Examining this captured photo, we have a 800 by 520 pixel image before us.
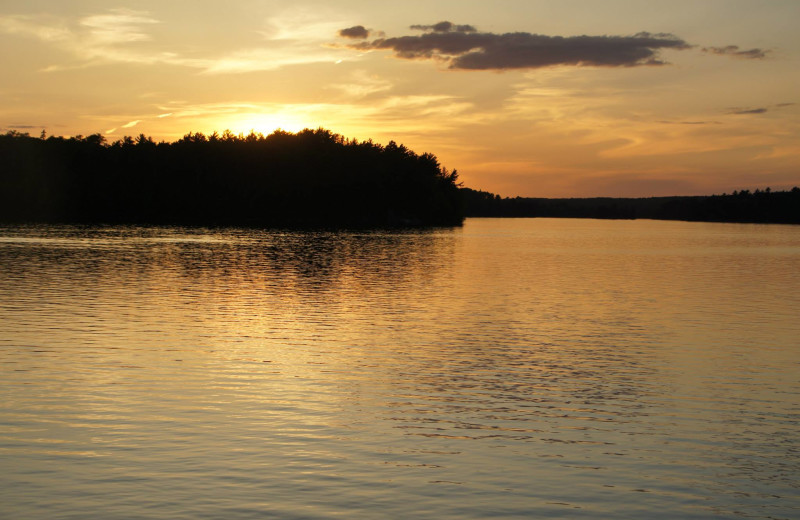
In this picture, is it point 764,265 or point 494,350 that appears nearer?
point 494,350

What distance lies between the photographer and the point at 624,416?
715 inches

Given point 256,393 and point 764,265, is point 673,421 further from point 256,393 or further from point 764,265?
point 764,265

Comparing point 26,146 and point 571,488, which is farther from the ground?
point 26,146

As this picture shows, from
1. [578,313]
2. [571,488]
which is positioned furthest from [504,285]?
[571,488]

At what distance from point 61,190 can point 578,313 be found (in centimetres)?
17479

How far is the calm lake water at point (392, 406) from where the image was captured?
12.9 meters

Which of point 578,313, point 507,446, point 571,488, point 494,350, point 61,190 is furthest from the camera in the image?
point 61,190

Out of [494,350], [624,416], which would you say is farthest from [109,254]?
[624,416]

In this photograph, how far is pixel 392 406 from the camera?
61.4 ft

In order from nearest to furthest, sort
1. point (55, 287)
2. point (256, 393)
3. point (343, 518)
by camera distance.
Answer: point (343, 518) → point (256, 393) → point (55, 287)

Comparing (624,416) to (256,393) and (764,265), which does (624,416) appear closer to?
(256,393)

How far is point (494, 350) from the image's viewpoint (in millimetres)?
26328

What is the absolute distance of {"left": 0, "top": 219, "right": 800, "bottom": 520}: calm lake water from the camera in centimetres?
1291

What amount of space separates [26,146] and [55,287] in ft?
538
